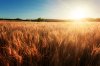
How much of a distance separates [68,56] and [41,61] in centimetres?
18

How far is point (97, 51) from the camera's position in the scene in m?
1.00

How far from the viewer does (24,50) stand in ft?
3.40

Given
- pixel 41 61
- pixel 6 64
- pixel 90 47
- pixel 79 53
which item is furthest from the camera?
pixel 90 47

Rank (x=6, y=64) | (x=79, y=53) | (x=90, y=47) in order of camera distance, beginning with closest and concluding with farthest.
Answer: (x=6, y=64) → (x=79, y=53) → (x=90, y=47)

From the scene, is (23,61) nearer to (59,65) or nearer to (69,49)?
(59,65)

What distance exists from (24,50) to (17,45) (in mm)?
82

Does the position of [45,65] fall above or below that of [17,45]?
below

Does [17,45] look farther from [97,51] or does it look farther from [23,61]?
[97,51]

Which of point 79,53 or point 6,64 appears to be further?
point 79,53

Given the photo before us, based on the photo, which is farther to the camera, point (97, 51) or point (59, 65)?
point (97, 51)

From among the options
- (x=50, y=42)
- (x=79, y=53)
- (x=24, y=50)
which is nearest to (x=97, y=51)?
(x=79, y=53)

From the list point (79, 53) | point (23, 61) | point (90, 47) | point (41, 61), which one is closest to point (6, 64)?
point (23, 61)

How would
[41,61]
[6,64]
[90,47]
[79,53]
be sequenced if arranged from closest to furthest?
[6,64] → [41,61] → [79,53] → [90,47]

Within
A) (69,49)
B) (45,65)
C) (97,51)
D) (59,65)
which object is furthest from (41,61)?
(97,51)
